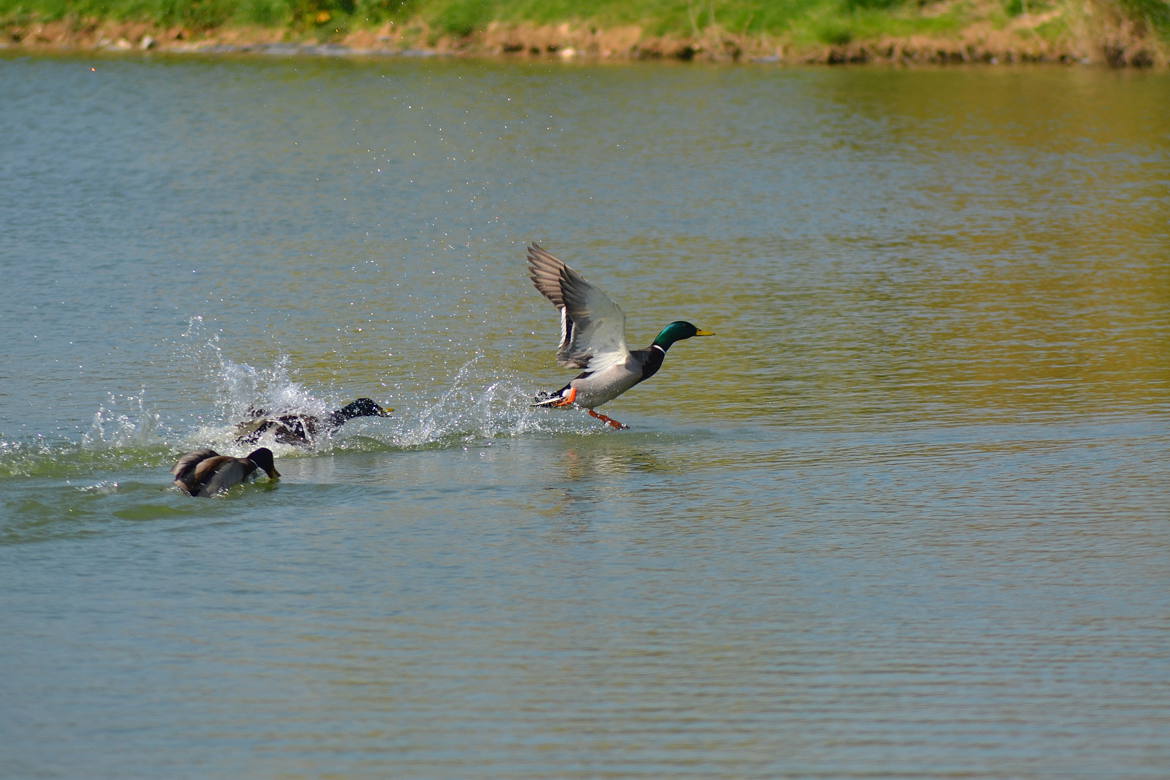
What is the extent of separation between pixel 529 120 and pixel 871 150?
6.34 meters

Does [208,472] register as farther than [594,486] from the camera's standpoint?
No

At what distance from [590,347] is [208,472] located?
9.50 feet

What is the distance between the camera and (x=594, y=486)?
393 inches

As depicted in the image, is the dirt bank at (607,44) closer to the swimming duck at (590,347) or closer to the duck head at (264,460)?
the swimming duck at (590,347)

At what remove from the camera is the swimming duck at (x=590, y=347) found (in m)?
11.1

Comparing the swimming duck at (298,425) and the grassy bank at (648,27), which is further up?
the grassy bank at (648,27)

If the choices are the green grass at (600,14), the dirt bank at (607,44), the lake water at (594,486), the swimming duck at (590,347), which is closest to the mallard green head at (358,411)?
the lake water at (594,486)

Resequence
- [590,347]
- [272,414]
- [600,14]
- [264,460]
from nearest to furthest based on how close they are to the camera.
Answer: [264,460] < [272,414] < [590,347] < [600,14]

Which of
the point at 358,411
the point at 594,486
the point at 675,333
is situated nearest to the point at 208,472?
the point at 358,411

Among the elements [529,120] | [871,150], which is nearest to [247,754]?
[871,150]

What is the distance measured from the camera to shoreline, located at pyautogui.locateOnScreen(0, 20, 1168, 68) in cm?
4144

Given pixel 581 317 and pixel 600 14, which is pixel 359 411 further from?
pixel 600 14

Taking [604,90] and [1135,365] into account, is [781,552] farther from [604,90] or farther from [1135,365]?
[604,90]

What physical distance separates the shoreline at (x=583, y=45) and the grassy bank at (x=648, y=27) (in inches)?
1.4
